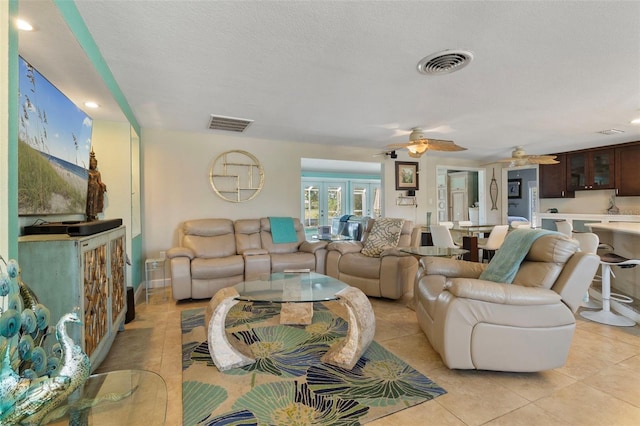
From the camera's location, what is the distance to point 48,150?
6.22 feet

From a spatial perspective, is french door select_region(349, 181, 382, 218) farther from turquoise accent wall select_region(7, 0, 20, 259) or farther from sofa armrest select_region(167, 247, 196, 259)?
turquoise accent wall select_region(7, 0, 20, 259)

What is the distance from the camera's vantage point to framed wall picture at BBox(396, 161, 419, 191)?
6.26 meters

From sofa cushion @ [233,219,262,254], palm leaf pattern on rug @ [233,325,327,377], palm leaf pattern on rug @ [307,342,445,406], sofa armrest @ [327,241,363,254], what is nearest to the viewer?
palm leaf pattern on rug @ [307,342,445,406]

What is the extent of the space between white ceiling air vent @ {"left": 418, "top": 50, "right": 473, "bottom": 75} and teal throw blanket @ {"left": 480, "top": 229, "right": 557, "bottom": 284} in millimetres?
1380

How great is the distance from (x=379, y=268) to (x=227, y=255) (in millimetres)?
2097

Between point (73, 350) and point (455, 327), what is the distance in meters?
1.96

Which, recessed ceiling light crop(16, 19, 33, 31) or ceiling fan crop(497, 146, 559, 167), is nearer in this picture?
recessed ceiling light crop(16, 19, 33, 31)

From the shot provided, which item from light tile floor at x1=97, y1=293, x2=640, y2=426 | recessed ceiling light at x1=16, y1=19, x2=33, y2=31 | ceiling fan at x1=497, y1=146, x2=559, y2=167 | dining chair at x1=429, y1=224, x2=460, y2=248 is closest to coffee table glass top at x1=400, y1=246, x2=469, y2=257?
light tile floor at x1=97, y1=293, x2=640, y2=426

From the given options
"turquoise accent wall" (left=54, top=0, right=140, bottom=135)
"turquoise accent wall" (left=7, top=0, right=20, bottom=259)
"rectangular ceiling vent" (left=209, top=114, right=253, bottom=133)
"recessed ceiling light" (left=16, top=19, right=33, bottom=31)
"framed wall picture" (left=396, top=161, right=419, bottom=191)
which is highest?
"rectangular ceiling vent" (left=209, top=114, right=253, bottom=133)

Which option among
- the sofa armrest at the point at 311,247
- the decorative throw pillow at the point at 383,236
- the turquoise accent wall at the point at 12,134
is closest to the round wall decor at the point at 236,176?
the sofa armrest at the point at 311,247

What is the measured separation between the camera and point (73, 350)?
0.77m

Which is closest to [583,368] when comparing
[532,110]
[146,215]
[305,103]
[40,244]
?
[532,110]

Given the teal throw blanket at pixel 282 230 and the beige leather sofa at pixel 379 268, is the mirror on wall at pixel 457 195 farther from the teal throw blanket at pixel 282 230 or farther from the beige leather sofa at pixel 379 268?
the teal throw blanket at pixel 282 230

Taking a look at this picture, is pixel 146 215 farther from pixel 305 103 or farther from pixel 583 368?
pixel 583 368
